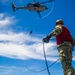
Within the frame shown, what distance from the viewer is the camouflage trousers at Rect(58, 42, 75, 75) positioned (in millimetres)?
12320

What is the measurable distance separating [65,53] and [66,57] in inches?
8.7

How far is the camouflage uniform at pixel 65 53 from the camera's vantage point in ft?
40.6

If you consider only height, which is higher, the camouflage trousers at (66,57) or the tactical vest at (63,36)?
the tactical vest at (63,36)

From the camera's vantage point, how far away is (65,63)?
493 inches

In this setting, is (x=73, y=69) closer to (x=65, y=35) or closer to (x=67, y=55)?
(x=67, y=55)

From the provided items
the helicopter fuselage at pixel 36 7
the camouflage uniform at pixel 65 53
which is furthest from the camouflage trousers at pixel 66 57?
the helicopter fuselage at pixel 36 7

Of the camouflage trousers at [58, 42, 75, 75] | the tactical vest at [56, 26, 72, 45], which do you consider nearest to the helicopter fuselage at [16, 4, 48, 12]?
the tactical vest at [56, 26, 72, 45]

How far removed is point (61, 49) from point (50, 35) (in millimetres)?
924

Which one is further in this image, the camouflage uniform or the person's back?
the person's back

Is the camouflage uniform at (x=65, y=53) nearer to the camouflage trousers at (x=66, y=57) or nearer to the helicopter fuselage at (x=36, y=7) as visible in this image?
the camouflage trousers at (x=66, y=57)

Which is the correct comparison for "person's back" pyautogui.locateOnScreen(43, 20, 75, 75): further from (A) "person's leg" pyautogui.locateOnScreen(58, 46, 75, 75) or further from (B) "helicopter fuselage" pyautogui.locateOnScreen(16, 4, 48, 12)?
(B) "helicopter fuselage" pyautogui.locateOnScreen(16, 4, 48, 12)

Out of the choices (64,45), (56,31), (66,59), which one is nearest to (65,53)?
(66,59)

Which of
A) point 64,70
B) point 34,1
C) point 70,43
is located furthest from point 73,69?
point 34,1

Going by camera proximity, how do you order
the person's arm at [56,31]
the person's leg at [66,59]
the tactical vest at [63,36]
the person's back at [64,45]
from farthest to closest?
1. the tactical vest at [63,36]
2. the person's arm at [56,31]
3. the person's back at [64,45]
4. the person's leg at [66,59]
